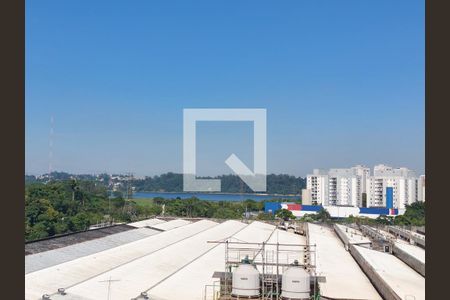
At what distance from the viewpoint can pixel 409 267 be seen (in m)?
7.22

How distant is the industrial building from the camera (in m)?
4.61

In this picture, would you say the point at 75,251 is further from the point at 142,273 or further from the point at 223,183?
the point at 223,183

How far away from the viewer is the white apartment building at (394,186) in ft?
85.3

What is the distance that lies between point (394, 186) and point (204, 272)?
22404 mm

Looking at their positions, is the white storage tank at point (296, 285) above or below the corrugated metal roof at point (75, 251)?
above

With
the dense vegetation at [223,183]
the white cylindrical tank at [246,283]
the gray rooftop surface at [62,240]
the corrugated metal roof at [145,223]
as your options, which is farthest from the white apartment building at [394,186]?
the white cylindrical tank at [246,283]

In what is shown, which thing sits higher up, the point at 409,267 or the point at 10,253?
the point at 10,253

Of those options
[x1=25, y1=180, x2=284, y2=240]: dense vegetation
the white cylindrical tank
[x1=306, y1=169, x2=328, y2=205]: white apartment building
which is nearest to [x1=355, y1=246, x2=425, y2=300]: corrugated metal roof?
the white cylindrical tank

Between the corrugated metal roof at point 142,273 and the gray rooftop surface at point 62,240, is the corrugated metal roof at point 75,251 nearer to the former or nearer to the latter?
the gray rooftop surface at point 62,240

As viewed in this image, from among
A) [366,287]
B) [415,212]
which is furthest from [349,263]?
[415,212]

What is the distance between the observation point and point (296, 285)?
449 centimetres

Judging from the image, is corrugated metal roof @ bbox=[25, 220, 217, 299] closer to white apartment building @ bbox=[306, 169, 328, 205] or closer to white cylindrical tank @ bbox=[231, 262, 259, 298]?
white cylindrical tank @ bbox=[231, 262, 259, 298]

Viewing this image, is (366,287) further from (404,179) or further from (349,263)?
(404,179)

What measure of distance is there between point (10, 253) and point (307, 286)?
3.38m
